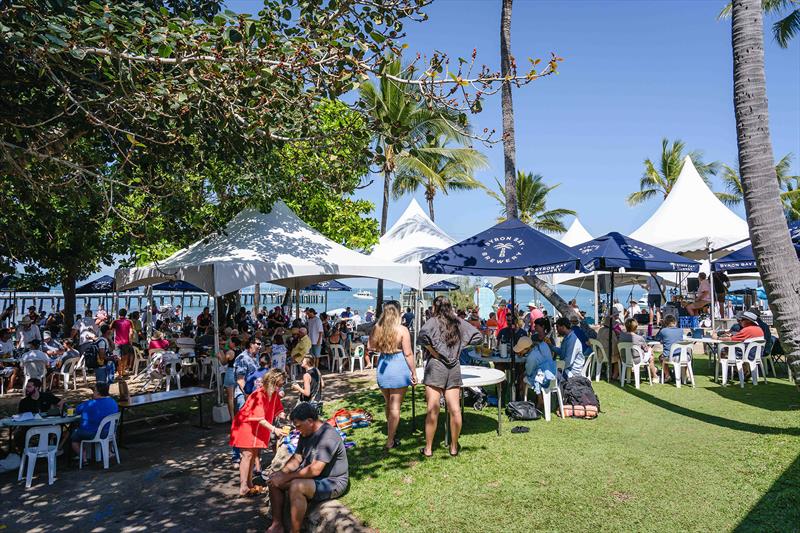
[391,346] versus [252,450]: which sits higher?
[391,346]

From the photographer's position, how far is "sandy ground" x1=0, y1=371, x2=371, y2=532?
5043mm

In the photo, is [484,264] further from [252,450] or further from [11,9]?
[11,9]

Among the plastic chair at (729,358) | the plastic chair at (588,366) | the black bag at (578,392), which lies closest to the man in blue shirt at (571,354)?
the black bag at (578,392)

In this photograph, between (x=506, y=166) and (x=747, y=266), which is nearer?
(x=747, y=266)

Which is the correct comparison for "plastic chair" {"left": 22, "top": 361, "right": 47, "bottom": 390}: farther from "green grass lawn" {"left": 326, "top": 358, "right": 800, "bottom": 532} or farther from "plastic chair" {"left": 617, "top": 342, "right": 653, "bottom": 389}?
"plastic chair" {"left": 617, "top": 342, "right": 653, "bottom": 389}

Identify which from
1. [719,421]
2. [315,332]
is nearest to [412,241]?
[315,332]

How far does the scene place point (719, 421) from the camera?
720 centimetres

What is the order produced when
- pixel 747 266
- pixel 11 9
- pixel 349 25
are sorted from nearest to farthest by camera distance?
pixel 11 9, pixel 349 25, pixel 747 266

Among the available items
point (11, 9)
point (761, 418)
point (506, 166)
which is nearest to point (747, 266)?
point (761, 418)

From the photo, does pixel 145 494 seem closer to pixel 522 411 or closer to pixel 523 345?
pixel 522 411

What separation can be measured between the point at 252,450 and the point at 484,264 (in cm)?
388

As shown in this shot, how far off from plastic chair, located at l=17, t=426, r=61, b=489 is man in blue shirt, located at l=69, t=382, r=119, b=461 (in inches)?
10.3

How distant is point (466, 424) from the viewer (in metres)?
7.54

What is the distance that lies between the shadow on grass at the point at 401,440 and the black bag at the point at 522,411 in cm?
27
